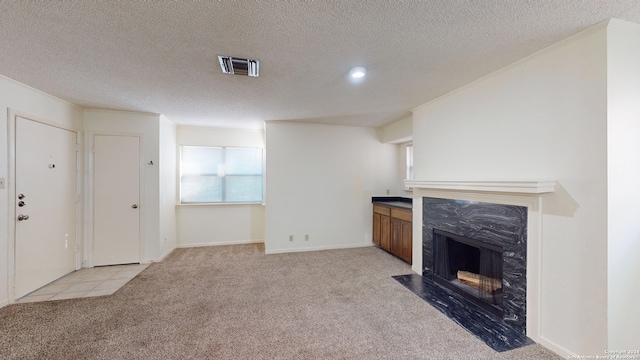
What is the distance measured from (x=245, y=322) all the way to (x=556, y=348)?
2617 millimetres

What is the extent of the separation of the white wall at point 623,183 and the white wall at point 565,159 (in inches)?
2.1

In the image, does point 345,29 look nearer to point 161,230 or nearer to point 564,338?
point 564,338

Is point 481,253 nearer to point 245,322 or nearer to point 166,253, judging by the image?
point 245,322

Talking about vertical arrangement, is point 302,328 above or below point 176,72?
below

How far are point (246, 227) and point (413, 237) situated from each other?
134 inches

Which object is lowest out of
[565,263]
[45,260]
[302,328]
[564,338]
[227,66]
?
[302,328]

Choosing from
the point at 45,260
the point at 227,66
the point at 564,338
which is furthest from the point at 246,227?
the point at 564,338

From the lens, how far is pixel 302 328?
2256 mm

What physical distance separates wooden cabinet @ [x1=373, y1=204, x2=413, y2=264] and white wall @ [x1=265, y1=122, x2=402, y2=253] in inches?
10.1

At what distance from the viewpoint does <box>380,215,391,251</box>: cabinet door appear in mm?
4465

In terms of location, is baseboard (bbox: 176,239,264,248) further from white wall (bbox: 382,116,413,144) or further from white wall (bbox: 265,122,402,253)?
white wall (bbox: 382,116,413,144)

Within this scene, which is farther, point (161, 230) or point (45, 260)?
point (161, 230)

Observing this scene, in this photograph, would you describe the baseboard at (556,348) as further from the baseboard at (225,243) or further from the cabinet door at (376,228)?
the baseboard at (225,243)

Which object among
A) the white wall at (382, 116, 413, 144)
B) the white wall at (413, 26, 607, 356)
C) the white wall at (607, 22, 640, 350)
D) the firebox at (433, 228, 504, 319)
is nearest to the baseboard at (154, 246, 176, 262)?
the firebox at (433, 228, 504, 319)
